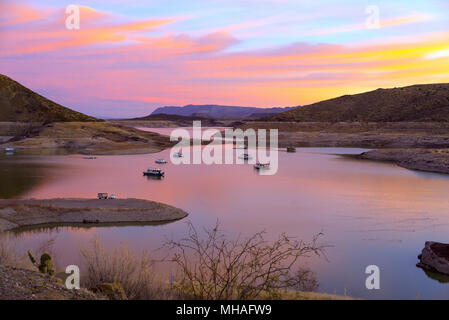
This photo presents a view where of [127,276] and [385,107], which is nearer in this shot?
[127,276]

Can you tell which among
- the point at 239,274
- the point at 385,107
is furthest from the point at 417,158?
the point at 385,107

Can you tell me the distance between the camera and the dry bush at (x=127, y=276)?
1074cm

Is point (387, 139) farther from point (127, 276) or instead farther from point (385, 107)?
point (127, 276)

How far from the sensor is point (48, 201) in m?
31.1

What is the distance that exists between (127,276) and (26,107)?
124889 mm

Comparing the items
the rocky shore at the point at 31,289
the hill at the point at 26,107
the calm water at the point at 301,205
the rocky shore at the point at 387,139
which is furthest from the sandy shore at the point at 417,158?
the hill at the point at 26,107

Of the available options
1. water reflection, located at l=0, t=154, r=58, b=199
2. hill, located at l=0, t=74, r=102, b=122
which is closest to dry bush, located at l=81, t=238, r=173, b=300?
water reflection, located at l=0, t=154, r=58, b=199

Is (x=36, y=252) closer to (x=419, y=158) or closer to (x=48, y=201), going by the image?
(x=48, y=201)

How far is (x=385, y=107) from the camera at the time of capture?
13675 cm

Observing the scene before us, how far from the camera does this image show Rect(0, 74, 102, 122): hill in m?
117

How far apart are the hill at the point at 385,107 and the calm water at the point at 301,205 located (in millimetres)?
66943
